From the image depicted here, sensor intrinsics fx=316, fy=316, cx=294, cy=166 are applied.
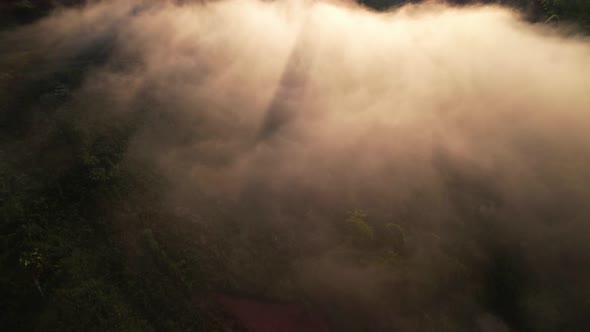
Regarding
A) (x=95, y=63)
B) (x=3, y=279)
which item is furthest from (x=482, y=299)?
(x=95, y=63)

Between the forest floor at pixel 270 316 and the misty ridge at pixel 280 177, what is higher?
the misty ridge at pixel 280 177

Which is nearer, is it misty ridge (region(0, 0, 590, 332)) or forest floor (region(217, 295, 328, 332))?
forest floor (region(217, 295, 328, 332))

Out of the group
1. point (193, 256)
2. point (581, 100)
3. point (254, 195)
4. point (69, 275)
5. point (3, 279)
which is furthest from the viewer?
point (581, 100)

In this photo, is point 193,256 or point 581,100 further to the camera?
point 581,100

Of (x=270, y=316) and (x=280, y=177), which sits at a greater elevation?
(x=280, y=177)

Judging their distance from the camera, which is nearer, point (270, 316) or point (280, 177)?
point (270, 316)

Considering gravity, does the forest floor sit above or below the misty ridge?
below

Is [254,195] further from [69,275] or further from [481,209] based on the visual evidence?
[481,209]

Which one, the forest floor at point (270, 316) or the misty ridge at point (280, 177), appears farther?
the misty ridge at point (280, 177)
